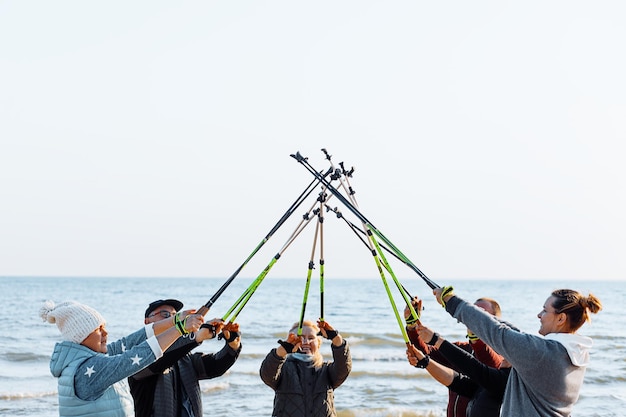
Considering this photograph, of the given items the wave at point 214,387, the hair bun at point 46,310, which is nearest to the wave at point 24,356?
the wave at point 214,387

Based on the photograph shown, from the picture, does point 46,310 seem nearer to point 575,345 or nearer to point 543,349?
point 543,349

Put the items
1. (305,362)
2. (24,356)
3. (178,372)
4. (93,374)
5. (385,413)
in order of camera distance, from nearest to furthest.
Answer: (93,374) → (178,372) → (305,362) → (385,413) → (24,356)

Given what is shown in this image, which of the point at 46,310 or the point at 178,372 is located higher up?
the point at 46,310

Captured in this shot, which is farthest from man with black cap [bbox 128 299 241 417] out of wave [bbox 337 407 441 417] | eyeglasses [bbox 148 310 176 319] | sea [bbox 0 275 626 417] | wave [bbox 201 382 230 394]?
wave [bbox 201 382 230 394]

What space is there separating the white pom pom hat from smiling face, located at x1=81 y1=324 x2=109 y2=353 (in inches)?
0.9

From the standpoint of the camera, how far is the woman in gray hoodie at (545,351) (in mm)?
3602

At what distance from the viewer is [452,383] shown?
4.54 meters

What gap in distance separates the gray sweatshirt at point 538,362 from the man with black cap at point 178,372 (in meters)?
1.56

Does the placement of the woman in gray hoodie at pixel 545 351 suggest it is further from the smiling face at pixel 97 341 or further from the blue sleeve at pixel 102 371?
the smiling face at pixel 97 341

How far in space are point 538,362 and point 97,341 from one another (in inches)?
72.0

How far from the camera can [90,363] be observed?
3518mm

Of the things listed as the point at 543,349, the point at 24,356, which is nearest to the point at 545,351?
the point at 543,349

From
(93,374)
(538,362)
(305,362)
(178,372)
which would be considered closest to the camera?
(93,374)

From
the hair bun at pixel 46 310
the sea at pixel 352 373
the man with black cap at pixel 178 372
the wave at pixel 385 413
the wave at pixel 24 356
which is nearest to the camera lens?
the hair bun at pixel 46 310
